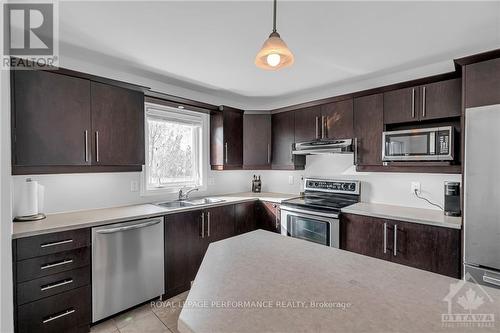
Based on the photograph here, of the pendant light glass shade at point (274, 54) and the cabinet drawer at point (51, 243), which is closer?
the pendant light glass shade at point (274, 54)

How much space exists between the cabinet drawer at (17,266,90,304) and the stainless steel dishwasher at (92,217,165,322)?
0.08 meters

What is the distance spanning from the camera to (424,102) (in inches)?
94.8

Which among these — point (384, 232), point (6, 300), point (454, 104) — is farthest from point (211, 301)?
point (454, 104)

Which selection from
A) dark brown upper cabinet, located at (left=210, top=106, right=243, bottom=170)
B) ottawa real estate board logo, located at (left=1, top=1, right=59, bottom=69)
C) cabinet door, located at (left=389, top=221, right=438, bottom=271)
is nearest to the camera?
ottawa real estate board logo, located at (left=1, top=1, right=59, bottom=69)

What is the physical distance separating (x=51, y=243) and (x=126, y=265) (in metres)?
0.62

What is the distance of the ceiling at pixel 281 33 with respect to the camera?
5.17 ft

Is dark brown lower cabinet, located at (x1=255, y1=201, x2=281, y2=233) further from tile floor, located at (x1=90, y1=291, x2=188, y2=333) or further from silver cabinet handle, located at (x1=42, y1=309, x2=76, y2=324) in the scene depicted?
silver cabinet handle, located at (x1=42, y1=309, x2=76, y2=324)

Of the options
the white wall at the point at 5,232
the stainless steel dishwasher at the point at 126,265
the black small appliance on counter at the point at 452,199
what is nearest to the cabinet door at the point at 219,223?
the stainless steel dishwasher at the point at 126,265

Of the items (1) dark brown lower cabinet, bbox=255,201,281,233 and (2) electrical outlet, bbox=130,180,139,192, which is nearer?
(2) electrical outlet, bbox=130,180,139,192

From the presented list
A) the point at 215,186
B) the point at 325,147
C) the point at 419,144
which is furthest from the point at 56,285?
the point at 419,144

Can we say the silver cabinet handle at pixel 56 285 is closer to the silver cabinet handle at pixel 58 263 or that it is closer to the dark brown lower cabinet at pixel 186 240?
the silver cabinet handle at pixel 58 263

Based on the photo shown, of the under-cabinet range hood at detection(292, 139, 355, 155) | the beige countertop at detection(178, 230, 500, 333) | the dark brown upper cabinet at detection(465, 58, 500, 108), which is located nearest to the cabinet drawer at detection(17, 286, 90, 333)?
the beige countertop at detection(178, 230, 500, 333)

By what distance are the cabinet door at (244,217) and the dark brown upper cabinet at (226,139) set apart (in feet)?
2.09

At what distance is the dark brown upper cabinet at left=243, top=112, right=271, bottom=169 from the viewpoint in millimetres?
3727
